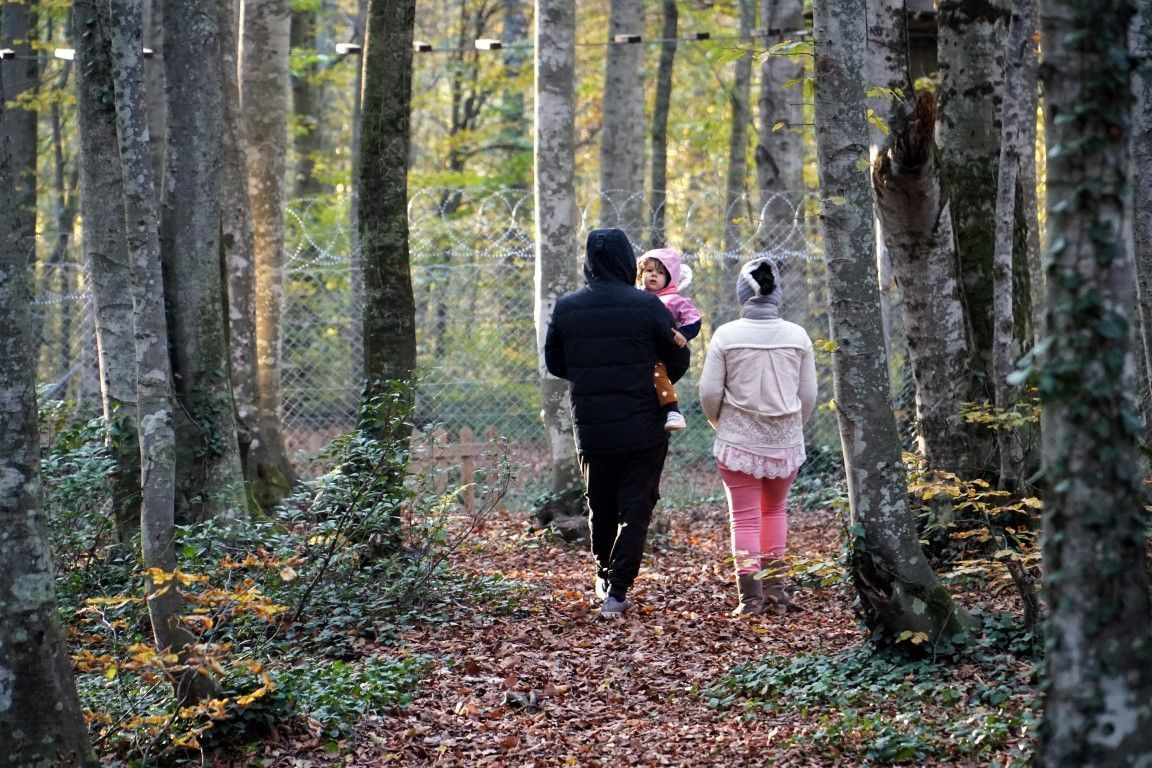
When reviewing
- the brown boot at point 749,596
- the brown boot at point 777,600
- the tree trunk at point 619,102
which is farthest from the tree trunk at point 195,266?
the tree trunk at point 619,102

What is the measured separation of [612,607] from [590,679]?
1160 mm

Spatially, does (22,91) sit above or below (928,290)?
above

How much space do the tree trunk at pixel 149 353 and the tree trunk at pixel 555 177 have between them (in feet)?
15.3

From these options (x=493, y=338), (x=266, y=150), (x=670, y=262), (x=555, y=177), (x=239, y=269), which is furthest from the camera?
(x=493, y=338)

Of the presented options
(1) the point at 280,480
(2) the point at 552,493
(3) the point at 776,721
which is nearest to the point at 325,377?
(1) the point at 280,480

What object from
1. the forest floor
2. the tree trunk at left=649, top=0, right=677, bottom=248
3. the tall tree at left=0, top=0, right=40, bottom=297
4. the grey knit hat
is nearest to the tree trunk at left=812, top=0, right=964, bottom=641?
the forest floor

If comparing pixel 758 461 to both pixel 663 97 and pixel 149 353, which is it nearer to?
pixel 149 353

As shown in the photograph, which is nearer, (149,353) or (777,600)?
(149,353)

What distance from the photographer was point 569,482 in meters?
9.55

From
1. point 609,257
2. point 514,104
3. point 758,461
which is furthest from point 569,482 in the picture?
point 514,104

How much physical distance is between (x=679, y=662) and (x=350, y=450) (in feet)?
7.01

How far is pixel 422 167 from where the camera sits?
105 ft

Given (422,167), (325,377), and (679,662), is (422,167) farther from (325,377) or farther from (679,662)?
(679,662)

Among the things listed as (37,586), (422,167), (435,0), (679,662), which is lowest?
(679,662)
